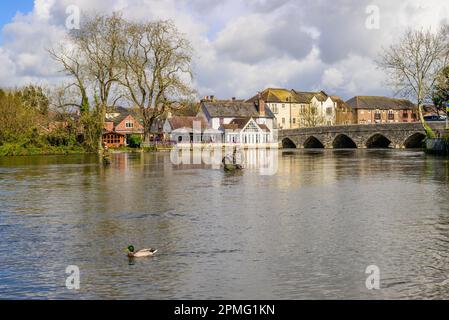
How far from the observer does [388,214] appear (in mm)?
21344

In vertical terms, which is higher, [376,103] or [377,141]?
[376,103]

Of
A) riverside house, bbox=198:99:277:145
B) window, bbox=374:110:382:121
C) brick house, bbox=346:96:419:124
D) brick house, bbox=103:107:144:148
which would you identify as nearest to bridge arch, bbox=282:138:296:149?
riverside house, bbox=198:99:277:145

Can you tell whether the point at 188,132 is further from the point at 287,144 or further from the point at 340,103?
the point at 340,103

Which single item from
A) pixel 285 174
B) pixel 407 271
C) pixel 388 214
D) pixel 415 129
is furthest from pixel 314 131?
→ pixel 407 271

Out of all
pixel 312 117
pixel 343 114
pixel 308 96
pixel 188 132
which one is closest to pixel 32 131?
pixel 188 132

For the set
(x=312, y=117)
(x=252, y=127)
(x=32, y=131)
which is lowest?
(x=32, y=131)

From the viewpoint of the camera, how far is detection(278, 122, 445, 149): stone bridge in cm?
9069

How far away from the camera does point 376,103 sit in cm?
16075

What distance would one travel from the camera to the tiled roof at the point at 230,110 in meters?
130

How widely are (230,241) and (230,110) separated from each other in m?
116

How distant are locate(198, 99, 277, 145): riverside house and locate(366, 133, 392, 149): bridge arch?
993 inches

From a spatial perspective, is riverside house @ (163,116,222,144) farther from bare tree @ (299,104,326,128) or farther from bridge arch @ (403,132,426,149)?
bridge arch @ (403,132,426,149)

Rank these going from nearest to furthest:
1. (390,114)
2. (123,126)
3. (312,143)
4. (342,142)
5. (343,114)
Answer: (342,142) < (312,143) < (123,126) < (343,114) < (390,114)
